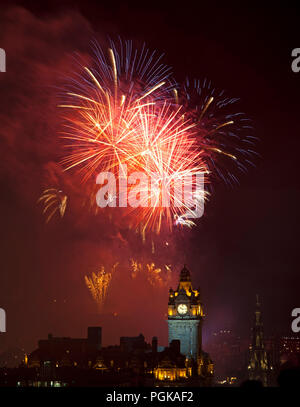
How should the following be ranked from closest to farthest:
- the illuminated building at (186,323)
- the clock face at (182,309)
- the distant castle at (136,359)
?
the distant castle at (136,359) < the illuminated building at (186,323) < the clock face at (182,309)

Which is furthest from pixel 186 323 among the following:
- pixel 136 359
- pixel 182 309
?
pixel 136 359

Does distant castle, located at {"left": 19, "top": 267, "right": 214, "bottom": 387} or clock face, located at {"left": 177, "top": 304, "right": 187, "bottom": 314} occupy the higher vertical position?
clock face, located at {"left": 177, "top": 304, "right": 187, "bottom": 314}

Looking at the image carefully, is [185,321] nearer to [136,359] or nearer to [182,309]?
[182,309]

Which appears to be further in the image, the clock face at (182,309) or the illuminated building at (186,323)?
the clock face at (182,309)

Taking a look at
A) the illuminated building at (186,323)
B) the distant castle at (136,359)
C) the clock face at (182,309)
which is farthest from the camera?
the clock face at (182,309)

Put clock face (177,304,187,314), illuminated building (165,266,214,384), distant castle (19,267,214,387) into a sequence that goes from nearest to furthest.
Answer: distant castle (19,267,214,387)
illuminated building (165,266,214,384)
clock face (177,304,187,314)

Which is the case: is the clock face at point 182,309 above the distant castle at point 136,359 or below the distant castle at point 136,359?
above

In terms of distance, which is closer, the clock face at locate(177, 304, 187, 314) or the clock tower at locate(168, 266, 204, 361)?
the clock tower at locate(168, 266, 204, 361)

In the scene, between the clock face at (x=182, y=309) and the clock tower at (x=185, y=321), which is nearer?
the clock tower at (x=185, y=321)
